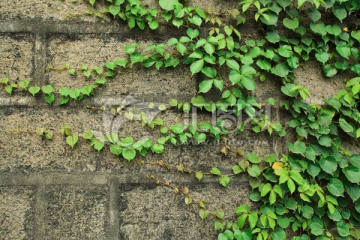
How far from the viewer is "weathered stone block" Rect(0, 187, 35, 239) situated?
6.95 feet

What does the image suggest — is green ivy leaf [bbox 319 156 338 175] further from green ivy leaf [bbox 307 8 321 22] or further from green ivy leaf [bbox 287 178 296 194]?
green ivy leaf [bbox 307 8 321 22]

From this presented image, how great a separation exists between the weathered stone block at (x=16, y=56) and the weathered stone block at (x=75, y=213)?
60 cm

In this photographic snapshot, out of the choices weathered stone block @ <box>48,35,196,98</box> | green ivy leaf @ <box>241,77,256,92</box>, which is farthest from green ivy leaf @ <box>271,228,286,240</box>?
weathered stone block @ <box>48,35,196,98</box>

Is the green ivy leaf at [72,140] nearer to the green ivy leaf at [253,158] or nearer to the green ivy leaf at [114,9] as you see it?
the green ivy leaf at [114,9]

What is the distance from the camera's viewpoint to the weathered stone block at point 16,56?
85.9 inches

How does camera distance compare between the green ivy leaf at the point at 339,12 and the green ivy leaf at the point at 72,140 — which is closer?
the green ivy leaf at the point at 72,140

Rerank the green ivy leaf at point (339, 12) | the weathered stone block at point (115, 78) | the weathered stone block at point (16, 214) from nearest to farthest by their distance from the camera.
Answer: the weathered stone block at point (16, 214)
the weathered stone block at point (115, 78)
the green ivy leaf at point (339, 12)

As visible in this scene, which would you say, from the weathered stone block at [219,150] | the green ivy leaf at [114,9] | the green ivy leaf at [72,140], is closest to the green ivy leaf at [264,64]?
the weathered stone block at [219,150]

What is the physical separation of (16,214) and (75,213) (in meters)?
0.28

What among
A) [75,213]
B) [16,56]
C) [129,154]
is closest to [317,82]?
[129,154]

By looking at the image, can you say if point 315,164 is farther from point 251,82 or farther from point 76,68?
point 76,68

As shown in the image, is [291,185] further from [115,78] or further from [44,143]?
[44,143]

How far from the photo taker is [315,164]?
2260 millimetres

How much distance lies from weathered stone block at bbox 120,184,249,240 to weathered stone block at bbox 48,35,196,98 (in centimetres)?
50
